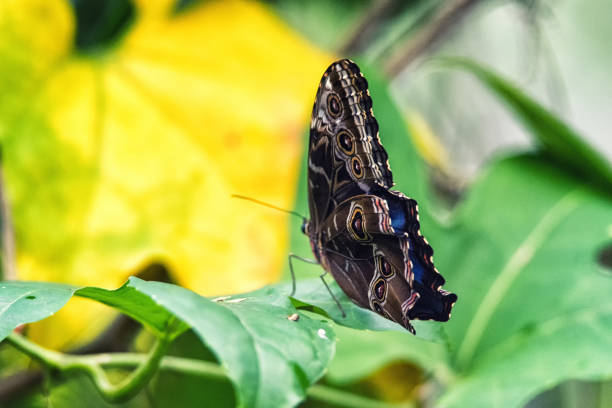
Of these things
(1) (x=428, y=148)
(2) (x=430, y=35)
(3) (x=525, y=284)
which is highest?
(2) (x=430, y=35)

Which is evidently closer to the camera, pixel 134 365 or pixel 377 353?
pixel 134 365

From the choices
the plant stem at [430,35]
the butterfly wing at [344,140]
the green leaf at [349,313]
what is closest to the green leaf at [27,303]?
the green leaf at [349,313]

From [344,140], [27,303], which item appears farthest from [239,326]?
[344,140]

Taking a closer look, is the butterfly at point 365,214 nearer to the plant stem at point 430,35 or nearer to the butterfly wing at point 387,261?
the butterfly wing at point 387,261

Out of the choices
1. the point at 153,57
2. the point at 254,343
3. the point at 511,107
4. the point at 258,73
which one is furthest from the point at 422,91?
the point at 254,343

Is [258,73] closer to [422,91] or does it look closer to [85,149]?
[85,149]

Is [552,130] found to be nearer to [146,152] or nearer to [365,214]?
[365,214]
